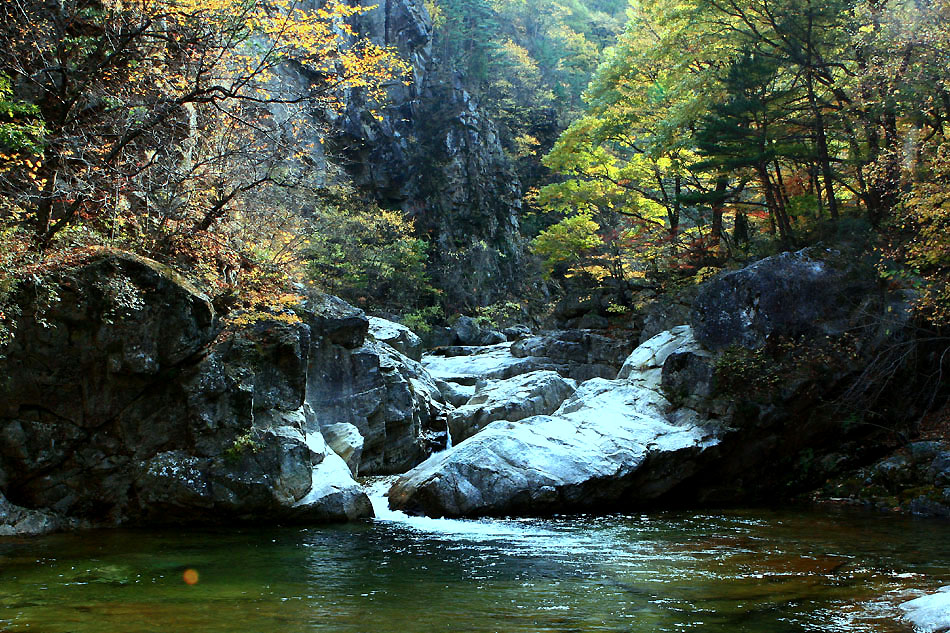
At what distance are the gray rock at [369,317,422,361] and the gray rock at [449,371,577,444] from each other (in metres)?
4.19

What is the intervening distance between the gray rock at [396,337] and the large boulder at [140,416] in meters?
9.81

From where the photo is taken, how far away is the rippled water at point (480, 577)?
535cm

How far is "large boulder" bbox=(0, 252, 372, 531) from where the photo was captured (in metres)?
9.60

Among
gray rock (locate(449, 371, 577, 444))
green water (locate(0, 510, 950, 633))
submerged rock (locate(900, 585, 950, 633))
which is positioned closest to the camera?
submerged rock (locate(900, 585, 950, 633))

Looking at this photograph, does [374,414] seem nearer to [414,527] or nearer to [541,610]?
[414,527]

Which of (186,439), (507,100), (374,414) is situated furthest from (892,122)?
(507,100)

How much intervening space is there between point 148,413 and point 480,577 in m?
6.70

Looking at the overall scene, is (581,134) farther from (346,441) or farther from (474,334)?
(346,441)

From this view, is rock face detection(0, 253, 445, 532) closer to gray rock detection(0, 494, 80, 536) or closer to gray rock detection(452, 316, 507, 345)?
gray rock detection(0, 494, 80, 536)

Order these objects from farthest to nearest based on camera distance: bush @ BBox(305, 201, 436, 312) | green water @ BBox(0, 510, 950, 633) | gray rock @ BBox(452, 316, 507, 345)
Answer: gray rock @ BBox(452, 316, 507, 345) → bush @ BBox(305, 201, 436, 312) → green water @ BBox(0, 510, 950, 633)

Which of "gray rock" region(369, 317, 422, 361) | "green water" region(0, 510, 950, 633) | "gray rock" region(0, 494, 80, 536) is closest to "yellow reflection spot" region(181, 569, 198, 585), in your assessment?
"green water" region(0, 510, 950, 633)

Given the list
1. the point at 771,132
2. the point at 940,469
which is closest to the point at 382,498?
the point at 940,469

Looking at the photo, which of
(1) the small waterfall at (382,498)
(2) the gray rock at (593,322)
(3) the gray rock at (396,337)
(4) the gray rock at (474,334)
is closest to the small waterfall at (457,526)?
(1) the small waterfall at (382,498)

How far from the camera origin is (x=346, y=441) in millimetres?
13922
